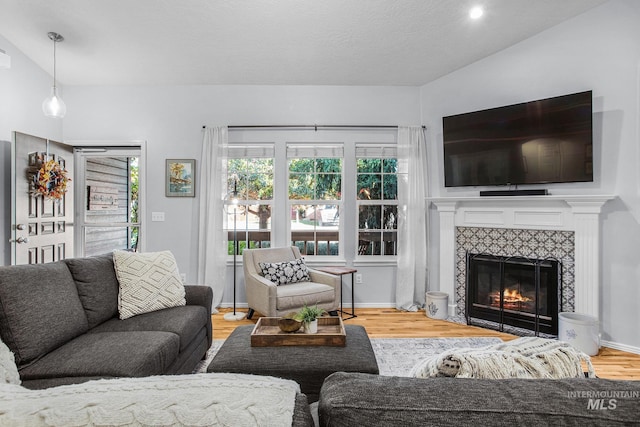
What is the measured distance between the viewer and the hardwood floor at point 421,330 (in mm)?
2805

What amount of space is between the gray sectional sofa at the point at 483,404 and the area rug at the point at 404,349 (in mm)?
2045

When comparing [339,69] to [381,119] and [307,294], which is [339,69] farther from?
[307,294]

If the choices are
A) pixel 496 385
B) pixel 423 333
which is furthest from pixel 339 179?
pixel 496 385

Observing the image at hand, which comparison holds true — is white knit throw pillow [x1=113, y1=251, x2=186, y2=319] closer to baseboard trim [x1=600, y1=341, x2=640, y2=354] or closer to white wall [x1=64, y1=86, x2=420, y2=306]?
white wall [x1=64, y1=86, x2=420, y2=306]

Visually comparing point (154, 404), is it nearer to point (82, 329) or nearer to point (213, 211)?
point (82, 329)

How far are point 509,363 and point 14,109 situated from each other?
15.5ft

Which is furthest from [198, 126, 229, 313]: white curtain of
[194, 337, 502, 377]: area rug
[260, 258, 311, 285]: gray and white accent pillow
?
[194, 337, 502, 377]: area rug

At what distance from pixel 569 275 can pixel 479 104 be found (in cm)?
200

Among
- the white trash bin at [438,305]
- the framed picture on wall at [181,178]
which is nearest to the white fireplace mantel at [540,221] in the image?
the white trash bin at [438,305]

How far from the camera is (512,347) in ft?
3.54

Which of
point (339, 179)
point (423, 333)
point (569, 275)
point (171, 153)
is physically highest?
point (171, 153)

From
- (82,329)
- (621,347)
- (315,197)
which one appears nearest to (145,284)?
(82,329)

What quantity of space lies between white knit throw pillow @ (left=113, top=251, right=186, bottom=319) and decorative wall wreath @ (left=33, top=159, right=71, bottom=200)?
66.9 inches

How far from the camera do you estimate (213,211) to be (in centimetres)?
432
